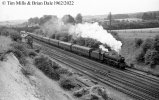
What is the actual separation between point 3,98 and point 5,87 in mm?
1149

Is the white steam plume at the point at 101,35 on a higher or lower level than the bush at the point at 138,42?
higher

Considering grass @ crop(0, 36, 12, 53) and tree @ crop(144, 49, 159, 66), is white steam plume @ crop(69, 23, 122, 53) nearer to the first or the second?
tree @ crop(144, 49, 159, 66)

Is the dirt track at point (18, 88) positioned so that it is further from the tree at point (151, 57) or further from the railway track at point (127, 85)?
the tree at point (151, 57)

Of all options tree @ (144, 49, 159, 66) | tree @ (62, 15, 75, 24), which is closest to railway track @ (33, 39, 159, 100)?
tree @ (144, 49, 159, 66)

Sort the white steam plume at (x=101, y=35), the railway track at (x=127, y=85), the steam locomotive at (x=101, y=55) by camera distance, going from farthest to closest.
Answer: the white steam plume at (x=101, y=35) → the steam locomotive at (x=101, y=55) → the railway track at (x=127, y=85)

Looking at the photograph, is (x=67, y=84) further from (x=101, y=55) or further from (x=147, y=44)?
(x=147, y=44)

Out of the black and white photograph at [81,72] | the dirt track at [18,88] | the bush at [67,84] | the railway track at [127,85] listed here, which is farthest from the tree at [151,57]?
the dirt track at [18,88]

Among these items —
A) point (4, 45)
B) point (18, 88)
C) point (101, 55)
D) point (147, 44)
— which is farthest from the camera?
point (147, 44)

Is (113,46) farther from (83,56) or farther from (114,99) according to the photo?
(114,99)

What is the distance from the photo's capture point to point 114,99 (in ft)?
55.6

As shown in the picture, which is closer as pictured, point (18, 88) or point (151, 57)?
point (18, 88)

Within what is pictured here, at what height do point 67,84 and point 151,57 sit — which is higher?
point 151,57

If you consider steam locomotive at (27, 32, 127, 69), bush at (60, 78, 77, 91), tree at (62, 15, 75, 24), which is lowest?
bush at (60, 78, 77, 91)

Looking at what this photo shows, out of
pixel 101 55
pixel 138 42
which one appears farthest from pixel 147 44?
pixel 101 55
